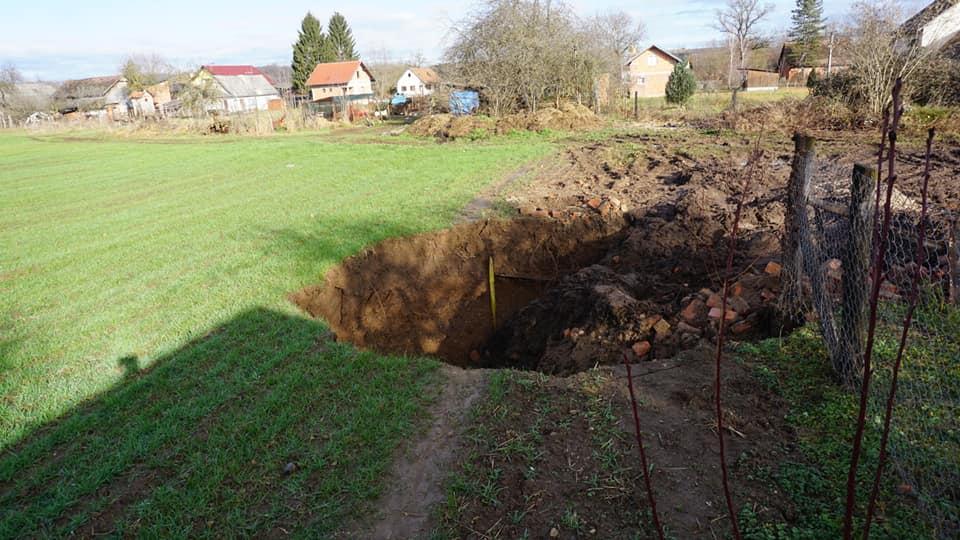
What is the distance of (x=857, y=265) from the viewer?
10.7 feet

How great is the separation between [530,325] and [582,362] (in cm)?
166

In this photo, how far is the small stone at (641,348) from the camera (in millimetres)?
4508

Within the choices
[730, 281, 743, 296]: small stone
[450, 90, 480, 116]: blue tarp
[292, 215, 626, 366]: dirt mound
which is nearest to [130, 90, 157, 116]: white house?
[450, 90, 480, 116]: blue tarp

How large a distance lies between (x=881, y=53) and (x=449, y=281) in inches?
581

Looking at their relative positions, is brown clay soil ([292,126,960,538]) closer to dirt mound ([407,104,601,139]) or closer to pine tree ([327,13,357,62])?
dirt mound ([407,104,601,139])

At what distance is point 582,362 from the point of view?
15.4 ft

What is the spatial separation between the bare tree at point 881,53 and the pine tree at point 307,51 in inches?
2013

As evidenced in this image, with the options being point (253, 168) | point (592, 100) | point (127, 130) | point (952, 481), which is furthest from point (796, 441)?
point (127, 130)

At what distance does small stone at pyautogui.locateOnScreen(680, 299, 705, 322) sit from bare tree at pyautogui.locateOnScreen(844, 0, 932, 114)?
44.8 ft

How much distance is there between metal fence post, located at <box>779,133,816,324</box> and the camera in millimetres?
4156

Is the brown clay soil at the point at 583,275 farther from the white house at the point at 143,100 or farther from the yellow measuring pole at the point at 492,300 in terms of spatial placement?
the white house at the point at 143,100

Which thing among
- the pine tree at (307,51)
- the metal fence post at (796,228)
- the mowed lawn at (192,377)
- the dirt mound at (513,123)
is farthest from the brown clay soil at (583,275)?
the pine tree at (307,51)

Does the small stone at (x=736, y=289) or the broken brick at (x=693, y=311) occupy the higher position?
the small stone at (x=736, y=289)

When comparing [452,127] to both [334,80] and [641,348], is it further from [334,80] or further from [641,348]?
[334,80]
